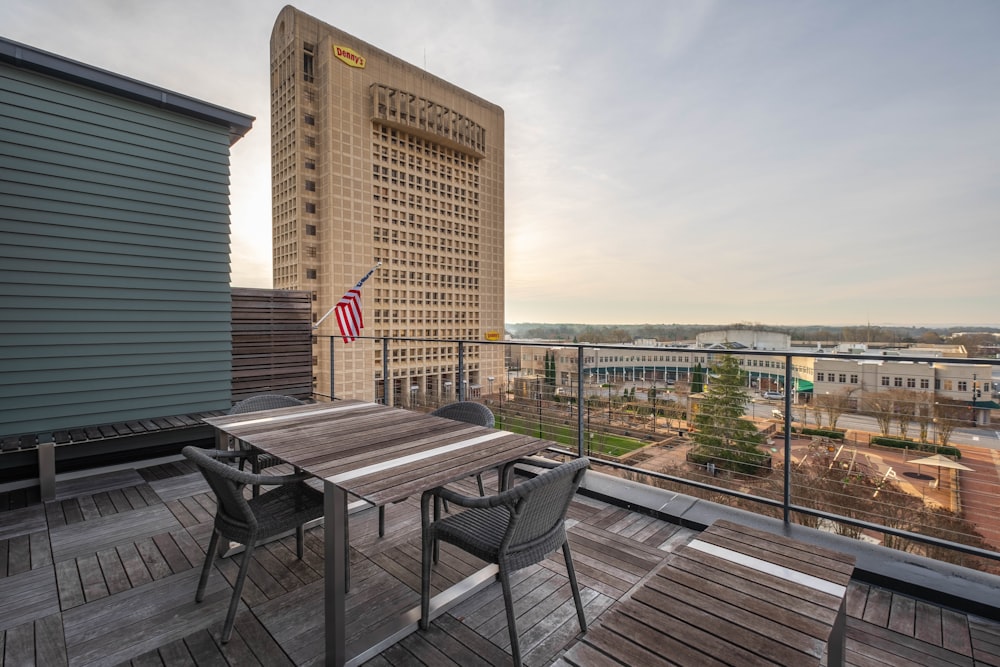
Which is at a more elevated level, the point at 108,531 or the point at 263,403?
the point at 263,403

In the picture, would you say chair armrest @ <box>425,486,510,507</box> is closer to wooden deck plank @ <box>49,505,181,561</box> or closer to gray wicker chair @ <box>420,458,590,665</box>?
gray wicker chair @ <box>420,458,590,665</box>

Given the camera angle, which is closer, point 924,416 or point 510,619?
point 510,619

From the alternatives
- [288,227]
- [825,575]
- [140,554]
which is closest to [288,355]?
[140,554]

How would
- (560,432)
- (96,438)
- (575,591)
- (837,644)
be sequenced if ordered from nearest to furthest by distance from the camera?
(837,644) → (575,591) → (96,438) → (560,432)

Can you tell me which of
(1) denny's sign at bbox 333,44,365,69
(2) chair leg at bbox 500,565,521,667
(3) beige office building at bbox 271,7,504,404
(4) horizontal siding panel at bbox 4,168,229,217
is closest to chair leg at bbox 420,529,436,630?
(2) chair leg at bbox 500,565,521,667

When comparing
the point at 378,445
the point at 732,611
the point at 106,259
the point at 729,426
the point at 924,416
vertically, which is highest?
the point at 106,259

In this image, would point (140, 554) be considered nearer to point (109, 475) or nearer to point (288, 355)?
point (109, 475)

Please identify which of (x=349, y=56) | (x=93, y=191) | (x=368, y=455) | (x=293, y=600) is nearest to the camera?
(x=368, y=455)

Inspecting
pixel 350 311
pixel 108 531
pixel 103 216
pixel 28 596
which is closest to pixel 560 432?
pixel 108 531

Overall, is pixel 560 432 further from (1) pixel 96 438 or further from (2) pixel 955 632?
(1) pixel 96 438

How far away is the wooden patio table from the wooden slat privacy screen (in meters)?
2.95

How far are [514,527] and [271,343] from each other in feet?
16.2

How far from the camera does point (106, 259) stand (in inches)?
150

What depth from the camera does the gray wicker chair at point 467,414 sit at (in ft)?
8.33
